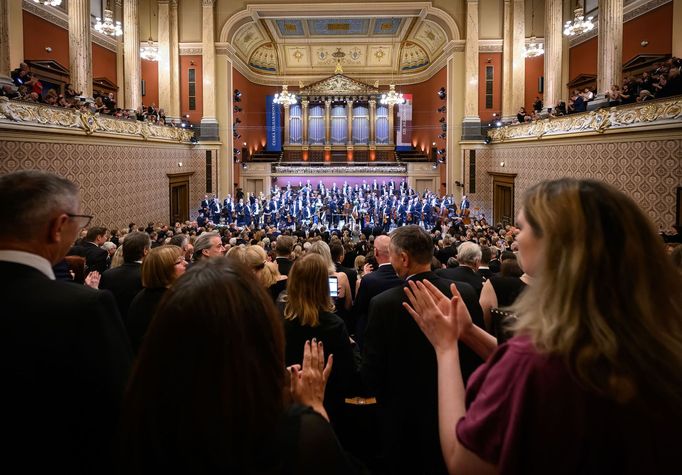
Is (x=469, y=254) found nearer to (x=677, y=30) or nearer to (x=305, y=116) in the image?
(x=677, y=30)

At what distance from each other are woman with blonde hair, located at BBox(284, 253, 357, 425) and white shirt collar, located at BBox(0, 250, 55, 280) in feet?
4.00

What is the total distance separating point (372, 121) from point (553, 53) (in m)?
11.1

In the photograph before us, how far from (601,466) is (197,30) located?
65.4 ft

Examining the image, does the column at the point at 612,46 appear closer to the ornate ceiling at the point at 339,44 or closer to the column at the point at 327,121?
the ornate ceiling at the point at 339,44

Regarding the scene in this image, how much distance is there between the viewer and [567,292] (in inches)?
40.6

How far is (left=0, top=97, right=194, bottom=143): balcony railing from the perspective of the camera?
8.73m

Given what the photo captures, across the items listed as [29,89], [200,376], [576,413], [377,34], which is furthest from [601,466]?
[377,34]

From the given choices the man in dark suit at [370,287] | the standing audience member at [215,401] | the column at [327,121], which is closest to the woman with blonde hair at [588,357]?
the standing audience member at [215,401]

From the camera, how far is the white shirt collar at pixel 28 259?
1.36m

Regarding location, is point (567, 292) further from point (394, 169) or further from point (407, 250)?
point (394, 169)

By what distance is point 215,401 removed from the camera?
978 millimetres

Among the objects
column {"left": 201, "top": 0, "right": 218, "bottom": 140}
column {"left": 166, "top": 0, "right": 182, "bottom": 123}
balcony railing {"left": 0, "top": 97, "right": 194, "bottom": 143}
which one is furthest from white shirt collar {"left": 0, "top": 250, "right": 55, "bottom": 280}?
column {"left": 201, "top": 0, "right": 218, "bottom": 140}

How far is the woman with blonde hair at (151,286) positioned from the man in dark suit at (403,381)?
3.94 feet

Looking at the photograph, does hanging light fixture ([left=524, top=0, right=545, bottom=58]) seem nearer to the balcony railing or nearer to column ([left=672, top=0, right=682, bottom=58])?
column ([left=672, top=0, right=682, bottom=58])
